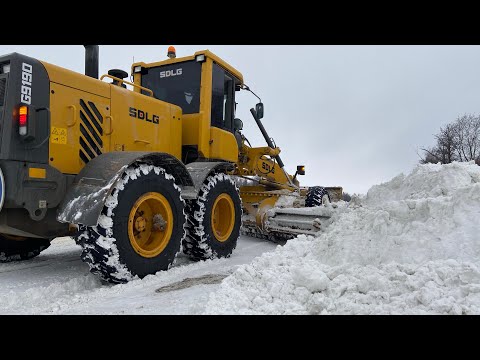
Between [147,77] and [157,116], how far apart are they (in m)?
1.39

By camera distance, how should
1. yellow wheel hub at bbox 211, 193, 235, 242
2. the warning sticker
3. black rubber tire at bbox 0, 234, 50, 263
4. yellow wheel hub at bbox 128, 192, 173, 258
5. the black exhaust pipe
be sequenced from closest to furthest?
the warning sticker < yellow wheel hub at bbox 128, 192, 173, 258 < the black exhaust pipe < black rubber tire at bbox 0, 234, 50, 263 < yellow wheel hub at bbox 211, 193, 235, 242

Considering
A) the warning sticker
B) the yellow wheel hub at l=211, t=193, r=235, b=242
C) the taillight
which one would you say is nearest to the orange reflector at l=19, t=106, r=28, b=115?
the taillight

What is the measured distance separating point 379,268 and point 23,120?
3341 millimetres

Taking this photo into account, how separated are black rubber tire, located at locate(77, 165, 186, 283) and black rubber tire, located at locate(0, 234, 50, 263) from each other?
1.95 metres

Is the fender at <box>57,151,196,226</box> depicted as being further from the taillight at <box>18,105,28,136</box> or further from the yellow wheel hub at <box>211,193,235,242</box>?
the yellow wheel hub at <box>211,193,235,242</box>

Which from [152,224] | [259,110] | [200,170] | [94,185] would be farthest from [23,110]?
[259,110]

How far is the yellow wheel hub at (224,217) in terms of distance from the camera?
5.48m

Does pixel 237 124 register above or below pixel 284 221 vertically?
above

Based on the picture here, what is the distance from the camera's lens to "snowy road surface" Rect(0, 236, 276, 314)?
2920 millimetres

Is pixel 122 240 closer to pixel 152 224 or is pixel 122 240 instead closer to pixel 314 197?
pixel 152 224

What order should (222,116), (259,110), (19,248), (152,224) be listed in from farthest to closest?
(259,110) < (222,116) < (19,248) < (152,224)

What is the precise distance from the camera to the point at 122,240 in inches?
141

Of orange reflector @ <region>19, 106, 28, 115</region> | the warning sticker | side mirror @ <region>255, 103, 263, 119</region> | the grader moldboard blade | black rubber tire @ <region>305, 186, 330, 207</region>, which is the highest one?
side mirror @ <region>255, 103, 263, 119</region>
